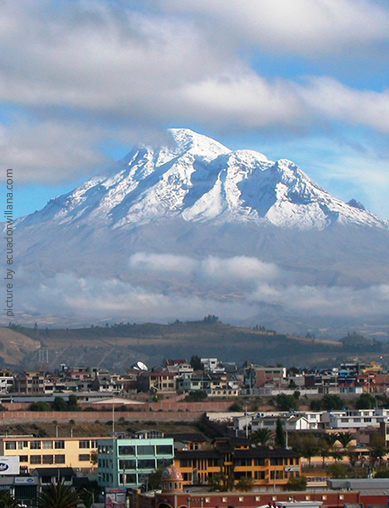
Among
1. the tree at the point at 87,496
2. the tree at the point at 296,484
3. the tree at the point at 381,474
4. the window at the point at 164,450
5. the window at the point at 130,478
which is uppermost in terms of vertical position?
the window at the point at 164,450

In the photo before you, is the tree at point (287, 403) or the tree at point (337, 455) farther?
the tree at point (287, 403)

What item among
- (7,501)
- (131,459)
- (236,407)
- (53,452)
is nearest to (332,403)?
(236,407)

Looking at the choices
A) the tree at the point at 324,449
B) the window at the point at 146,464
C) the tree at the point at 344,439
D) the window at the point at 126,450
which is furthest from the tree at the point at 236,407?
the window at the point at 126,450

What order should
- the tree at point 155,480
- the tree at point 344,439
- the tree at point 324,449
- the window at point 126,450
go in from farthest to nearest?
1. the tree at point 344,439
2. the tree at point 324,449
3. the window at point 126,450
4. the tree at point 155,480

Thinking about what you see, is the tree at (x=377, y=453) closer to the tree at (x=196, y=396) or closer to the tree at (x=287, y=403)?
the tree at (x=287, y=403)

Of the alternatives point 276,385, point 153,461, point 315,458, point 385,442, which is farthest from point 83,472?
point 276,385

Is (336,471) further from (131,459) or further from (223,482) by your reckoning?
(223,482)

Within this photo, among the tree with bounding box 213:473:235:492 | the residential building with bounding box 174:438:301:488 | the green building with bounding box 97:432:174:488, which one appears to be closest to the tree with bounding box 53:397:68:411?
the green building with bounding box 97:432:174:488

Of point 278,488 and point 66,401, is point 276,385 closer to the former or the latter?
point 66,401
